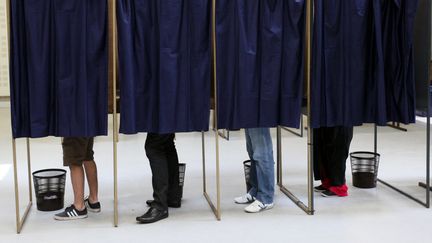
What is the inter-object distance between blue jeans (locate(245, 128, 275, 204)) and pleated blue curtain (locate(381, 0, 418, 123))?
3.01 feet

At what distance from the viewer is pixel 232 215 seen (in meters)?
4.06

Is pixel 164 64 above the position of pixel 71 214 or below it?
above

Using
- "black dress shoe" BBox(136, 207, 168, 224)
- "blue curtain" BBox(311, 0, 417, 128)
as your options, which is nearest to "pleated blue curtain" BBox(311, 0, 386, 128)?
"blue curtain" BBox(311, 0, 417, 128)

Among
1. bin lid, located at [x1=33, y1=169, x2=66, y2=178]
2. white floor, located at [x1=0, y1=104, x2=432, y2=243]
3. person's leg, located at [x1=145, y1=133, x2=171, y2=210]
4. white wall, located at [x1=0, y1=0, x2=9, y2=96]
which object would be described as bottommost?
white floor, located at [x1=0, y1=104, x2=432, y2=243]

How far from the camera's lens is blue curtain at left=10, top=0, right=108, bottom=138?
360 cm

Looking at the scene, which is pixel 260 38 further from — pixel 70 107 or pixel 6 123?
pixel 6 123

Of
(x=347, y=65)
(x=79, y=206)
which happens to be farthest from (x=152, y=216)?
(x=347, y=65)

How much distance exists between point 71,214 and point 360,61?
2287 millimetres

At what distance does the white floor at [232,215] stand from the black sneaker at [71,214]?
0.06m

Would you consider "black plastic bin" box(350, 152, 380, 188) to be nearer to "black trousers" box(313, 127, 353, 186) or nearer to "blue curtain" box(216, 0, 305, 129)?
"black trousers" box(313, 127, 353, 186)

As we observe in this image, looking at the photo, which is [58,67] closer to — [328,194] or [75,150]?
[75,150]

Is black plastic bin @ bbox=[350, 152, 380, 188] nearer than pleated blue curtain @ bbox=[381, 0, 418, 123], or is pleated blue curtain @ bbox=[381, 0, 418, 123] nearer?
pleated blue curtain @ bbox=[381, 0, 418, 123]

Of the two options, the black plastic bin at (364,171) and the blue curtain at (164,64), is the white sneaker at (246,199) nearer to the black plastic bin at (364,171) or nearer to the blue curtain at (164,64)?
the blue curtain at (164,64)

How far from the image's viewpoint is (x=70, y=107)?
12.0 feet
